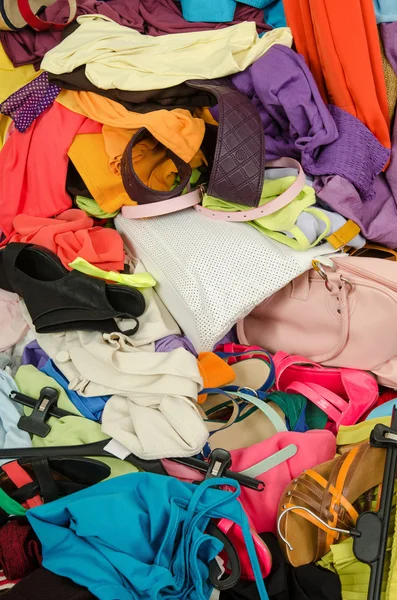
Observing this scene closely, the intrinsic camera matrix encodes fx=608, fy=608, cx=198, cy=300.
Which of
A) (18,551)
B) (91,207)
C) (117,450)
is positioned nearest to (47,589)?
(18,551)

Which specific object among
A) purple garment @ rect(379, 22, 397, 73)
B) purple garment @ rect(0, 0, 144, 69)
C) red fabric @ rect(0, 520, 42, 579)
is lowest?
red fabric @ rect(0, 520, 42, 579)

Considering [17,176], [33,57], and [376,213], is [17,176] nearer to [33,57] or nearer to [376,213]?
[33,57]

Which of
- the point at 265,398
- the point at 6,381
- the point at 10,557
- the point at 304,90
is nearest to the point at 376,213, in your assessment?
the point at 304,90

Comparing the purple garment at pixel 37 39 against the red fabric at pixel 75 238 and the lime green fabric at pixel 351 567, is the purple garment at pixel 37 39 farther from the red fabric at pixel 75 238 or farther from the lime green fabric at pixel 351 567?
the lime green fabric at pixel 351 567

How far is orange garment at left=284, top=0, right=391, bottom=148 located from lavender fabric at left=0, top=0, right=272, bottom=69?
0.14m

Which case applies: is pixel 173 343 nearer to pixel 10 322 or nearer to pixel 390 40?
pixel 10 322

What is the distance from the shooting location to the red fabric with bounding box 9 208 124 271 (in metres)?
1.11

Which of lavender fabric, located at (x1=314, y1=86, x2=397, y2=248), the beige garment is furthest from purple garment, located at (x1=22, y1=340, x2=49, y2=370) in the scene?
lavender fabric, located at (x1=314, y1=86, x2=397, y2=248)

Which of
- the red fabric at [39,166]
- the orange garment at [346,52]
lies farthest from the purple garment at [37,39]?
the orange garment at [346,52]

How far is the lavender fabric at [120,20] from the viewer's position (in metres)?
1.23

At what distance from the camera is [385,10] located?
1.18m

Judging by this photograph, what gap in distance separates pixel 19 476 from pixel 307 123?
0.80m

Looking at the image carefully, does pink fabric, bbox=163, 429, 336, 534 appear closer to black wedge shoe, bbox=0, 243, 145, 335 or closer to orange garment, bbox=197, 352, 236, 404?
orange garment, bbox=197, 352, 236, 404

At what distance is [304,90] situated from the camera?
1.14m
